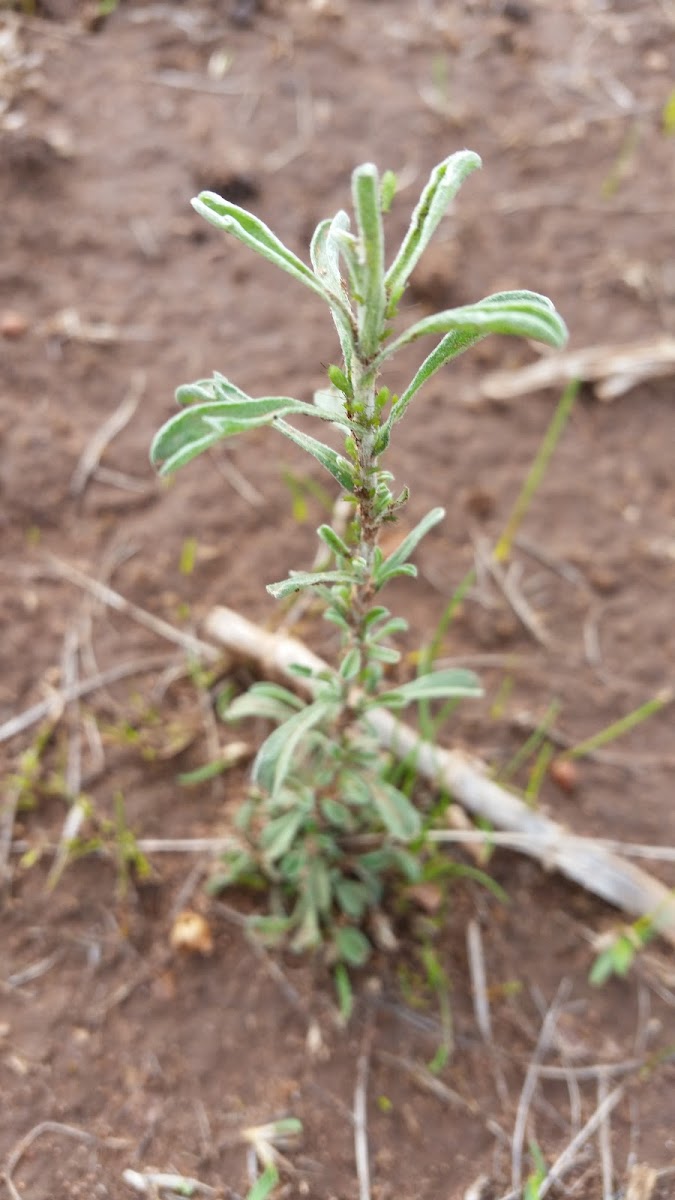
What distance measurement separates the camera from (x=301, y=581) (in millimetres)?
1284

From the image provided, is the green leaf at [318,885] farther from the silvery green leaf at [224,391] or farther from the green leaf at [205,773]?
the silvery green leaf at [224,391]

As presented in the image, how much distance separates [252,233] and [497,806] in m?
1.46

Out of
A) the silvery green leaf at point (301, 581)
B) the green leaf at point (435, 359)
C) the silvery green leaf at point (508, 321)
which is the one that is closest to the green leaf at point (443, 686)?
the silvery green leaf at point (301, 581)

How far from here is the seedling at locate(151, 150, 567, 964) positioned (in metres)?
1.09

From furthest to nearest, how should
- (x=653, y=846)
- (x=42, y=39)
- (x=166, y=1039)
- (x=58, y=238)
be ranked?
(x=42, y=39)
(x=58, y=238)
(x=653, y=846)
(x=166, y=1039)

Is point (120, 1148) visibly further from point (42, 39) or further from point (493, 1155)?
point (42, 39)

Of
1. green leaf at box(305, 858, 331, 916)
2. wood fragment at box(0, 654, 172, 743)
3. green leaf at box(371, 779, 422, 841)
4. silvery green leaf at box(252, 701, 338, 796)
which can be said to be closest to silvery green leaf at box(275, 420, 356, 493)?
silvery green leaf at box(252, 701, 338, 796)

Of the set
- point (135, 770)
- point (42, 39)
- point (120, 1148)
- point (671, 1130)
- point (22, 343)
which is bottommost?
point (671, 1130)

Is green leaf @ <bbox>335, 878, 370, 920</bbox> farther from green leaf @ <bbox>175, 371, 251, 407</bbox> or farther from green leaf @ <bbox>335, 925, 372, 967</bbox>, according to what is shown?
green leaf @ <bbox>175, 371, 251, 407</bbox>

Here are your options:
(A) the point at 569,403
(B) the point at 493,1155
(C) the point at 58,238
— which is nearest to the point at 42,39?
(C) the point at 58,238

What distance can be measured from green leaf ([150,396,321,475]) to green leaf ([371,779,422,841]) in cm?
88

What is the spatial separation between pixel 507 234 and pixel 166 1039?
110 inches

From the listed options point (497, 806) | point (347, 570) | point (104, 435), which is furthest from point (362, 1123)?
point (104, 435)

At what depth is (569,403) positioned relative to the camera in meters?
2.79
